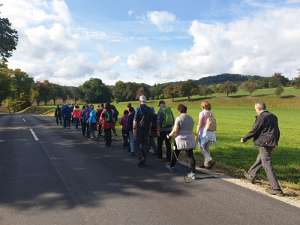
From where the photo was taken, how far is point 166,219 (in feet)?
20.8

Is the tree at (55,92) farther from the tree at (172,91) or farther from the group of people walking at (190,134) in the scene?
the group of people walking at (190,134)

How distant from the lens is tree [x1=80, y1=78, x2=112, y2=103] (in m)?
127

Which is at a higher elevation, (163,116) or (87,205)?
(163,116)

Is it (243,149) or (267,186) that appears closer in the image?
(267,186)

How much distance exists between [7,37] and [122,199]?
29229 mm

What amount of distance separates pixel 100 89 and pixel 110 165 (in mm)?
118026

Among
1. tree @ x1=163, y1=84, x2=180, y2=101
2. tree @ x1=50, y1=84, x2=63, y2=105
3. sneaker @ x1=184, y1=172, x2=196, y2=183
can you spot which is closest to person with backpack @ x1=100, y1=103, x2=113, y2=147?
sneaker @ x1=184, y1=172, x2=196, y2=183

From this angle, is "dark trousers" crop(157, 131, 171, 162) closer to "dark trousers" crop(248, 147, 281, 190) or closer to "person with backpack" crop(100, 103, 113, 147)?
"dark trousers" crop(248, 147, 281, 190)

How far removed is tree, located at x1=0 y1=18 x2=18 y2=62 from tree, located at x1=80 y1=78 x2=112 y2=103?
91.7 meters

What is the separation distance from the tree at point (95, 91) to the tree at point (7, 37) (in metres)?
91.7

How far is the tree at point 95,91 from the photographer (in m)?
127

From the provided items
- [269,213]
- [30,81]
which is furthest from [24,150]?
[30,81]

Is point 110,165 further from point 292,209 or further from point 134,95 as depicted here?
point 134,95

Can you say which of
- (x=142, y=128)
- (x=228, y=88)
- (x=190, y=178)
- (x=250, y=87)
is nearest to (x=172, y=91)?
(x=228, y=88)
